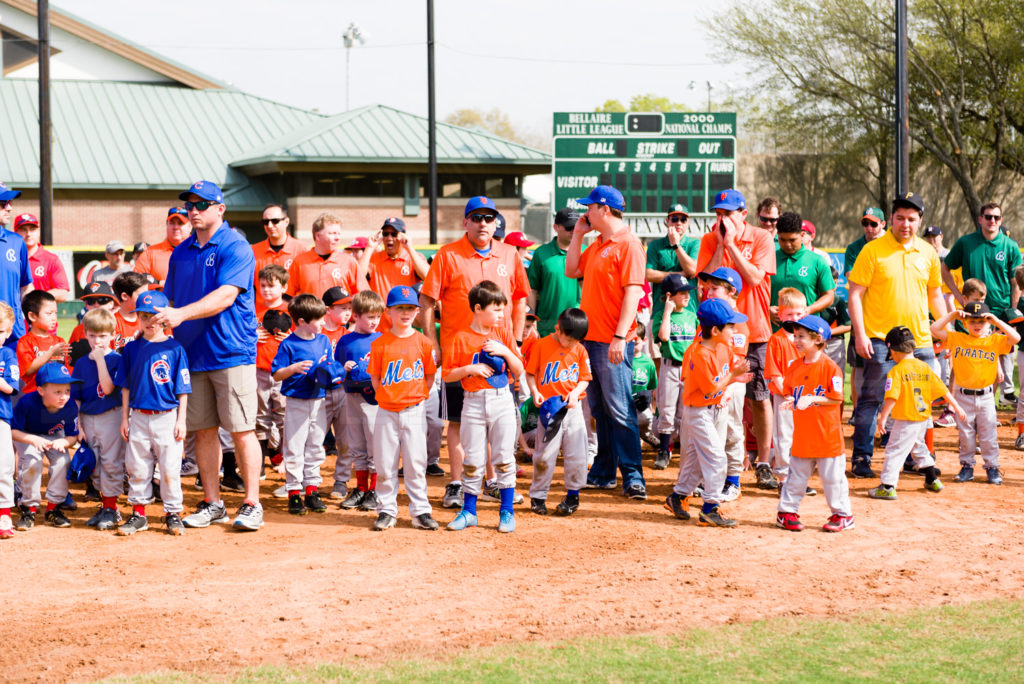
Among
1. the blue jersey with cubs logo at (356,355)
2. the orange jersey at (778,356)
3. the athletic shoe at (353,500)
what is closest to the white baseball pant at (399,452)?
the blue jersey with cubs logo at (356,355)

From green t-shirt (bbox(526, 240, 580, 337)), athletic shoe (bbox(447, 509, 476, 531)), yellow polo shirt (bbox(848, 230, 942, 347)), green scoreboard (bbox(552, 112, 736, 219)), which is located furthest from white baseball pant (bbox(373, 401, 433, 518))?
green scoreboard (bbox(552, 112, 736, 219))

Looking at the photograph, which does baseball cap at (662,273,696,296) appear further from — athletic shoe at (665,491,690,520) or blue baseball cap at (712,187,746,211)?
athletic shoe at (665,491,690,520)

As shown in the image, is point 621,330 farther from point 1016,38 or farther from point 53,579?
point 1016,38

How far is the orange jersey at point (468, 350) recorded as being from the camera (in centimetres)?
684

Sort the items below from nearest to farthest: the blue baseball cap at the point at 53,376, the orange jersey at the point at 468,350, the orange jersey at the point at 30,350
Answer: the orange jersey at the point at 468,350, the blue baseball cap at the point at 53,376, the orange jersey at the point at 30,350

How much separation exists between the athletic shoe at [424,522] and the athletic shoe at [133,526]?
1774mm

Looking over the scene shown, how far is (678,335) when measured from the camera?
8.84 meters

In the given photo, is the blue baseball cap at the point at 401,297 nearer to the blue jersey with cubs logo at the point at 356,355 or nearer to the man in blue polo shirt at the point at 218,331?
the blue jersey with cubs logo at the point at 356,355

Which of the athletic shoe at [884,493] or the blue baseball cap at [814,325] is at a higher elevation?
the blue baseball cap at [814,325]

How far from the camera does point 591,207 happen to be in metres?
7.53

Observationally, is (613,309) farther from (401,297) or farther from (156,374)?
(156,374)

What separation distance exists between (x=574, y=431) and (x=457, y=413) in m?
0.81

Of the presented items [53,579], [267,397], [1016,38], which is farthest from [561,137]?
[1016,38]

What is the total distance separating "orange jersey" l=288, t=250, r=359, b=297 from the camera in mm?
8781
